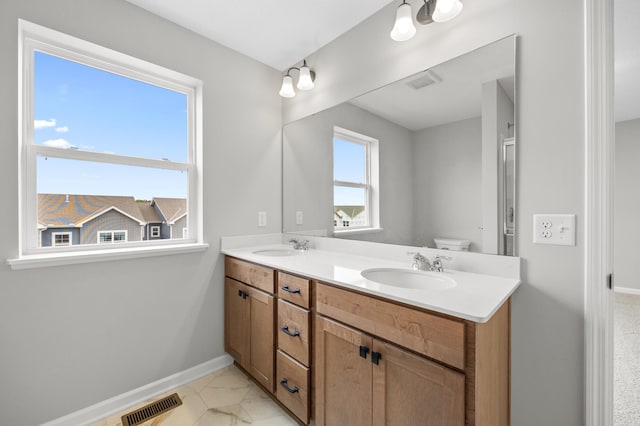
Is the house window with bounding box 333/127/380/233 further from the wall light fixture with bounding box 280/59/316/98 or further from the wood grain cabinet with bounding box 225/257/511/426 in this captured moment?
the wood grain cabinet with bounding box 225/257/511/426

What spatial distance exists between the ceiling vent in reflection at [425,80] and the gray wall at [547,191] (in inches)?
8.3

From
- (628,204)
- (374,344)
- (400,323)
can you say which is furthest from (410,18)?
(628,204)

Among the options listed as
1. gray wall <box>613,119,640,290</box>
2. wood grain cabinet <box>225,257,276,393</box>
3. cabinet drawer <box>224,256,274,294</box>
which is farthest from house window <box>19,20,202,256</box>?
gray wall <box>613,119,640,290</box>

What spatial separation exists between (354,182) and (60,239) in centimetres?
178

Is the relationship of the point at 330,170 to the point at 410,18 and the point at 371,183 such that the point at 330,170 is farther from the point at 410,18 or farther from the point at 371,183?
the point at 410,18

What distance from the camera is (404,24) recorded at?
55.0 inches

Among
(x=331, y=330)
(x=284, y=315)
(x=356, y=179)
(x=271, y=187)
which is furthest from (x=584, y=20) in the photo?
(x=271, y=187)

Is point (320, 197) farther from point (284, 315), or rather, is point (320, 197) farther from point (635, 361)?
point (635, 361)

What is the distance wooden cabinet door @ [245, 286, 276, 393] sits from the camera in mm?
1585

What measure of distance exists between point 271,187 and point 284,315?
47.6 inches

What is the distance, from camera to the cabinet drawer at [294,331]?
1.36 metres

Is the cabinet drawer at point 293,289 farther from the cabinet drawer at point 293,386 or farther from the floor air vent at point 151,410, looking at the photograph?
the floor air vent at point 151,410

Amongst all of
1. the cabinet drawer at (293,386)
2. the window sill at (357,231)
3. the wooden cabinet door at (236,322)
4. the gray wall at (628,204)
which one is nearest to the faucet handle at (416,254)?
the window sill at (357,231)

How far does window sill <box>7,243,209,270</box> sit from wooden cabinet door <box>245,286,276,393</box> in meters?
0.53
